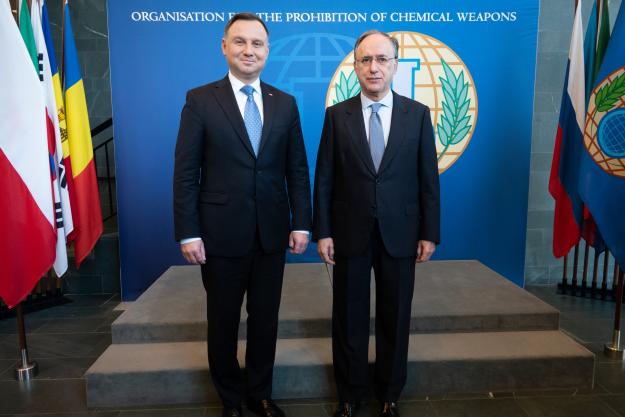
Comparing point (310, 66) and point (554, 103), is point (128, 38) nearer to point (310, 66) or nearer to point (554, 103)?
point (310, 66)

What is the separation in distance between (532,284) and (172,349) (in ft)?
11.5

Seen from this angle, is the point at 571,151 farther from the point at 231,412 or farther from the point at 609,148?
the point at 231,412

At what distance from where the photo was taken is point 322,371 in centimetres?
240

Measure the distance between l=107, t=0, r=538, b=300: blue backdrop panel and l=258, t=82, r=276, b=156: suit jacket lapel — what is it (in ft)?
6.24

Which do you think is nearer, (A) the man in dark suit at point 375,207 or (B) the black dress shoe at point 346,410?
(A) the man in dark suit at point 375,207

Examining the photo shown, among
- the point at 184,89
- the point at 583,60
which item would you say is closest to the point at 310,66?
the point at 184,89

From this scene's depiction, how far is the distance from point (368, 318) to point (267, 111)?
980 millimetres

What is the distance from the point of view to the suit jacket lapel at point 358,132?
6.38 ft

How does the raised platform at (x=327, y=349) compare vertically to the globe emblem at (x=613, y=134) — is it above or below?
below

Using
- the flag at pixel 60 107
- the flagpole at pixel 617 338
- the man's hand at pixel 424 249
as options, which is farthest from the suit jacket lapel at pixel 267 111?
the flagpole at pixel 617 338

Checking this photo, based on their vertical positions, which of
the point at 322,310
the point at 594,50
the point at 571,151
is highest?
the point at 594,50

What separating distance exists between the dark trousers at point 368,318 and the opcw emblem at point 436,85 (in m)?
2.12

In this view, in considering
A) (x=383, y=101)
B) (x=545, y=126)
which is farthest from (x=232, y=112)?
(x=545, y=126)

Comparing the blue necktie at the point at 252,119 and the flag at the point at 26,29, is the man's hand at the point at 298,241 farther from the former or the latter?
the flag at the point at 26,29
